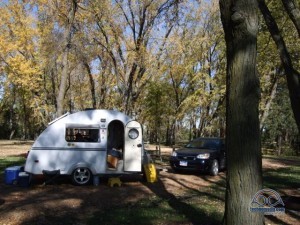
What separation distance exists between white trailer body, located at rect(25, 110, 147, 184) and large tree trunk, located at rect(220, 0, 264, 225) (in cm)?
738

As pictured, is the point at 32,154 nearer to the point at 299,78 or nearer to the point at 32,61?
the point at 299,78

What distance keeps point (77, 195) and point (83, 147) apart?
2254 mm

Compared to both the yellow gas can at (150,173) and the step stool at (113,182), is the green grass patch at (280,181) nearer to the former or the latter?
the yellow gas can at (150,173)

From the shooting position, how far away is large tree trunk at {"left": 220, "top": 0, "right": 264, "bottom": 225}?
5.09m

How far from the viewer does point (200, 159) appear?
15.0 m

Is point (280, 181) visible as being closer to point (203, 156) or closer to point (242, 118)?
point (203, 156)

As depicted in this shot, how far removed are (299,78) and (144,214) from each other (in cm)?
538

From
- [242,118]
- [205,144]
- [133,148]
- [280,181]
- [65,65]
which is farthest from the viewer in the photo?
[65,65]

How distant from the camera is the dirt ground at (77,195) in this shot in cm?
796

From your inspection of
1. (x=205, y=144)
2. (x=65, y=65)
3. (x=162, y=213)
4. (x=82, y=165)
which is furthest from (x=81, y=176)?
(x=65, y=65)

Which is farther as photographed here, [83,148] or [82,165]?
[83,148]

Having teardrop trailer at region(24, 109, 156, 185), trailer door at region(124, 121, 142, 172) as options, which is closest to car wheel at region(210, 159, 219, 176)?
teardrop trailer at region(24, 109, 156, 185)

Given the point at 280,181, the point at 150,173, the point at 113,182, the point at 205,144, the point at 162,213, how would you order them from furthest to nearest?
the point at 205,144, the point at 280,181, the point at 150,173, the point at 113,182, the point at 162,213

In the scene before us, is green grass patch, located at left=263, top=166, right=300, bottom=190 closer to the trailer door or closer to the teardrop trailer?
the trailer door
